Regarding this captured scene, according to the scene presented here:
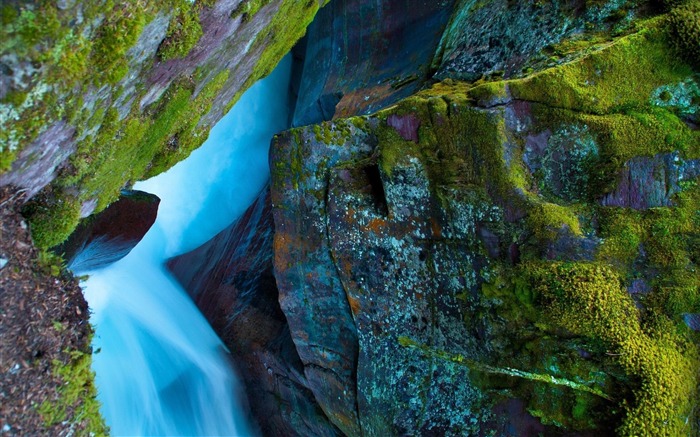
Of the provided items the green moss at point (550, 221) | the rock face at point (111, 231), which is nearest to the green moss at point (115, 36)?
the rock face at point (111, 231)

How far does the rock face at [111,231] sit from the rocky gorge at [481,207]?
1896 millimetres

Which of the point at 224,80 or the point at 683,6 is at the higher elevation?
the point at 224,80

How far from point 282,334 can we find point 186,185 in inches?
251

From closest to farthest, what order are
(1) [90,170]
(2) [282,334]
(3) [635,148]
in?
(1) [90,170], (3) [635,148], (2) [282,334]

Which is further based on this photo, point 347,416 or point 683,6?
point 347,416

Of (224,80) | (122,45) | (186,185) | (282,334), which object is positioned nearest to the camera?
(122,45)

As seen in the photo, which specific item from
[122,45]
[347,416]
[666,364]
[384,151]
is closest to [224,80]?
[384,151]

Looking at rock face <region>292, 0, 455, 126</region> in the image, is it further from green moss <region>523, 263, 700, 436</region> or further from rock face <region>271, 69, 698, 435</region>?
green moss <region>523, 263, 700, 436</region>

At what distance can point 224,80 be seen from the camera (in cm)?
732

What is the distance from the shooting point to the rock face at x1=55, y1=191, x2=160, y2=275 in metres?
7.82

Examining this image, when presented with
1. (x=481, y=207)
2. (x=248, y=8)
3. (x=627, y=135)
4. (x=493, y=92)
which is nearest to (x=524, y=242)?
(x=481, y=207)

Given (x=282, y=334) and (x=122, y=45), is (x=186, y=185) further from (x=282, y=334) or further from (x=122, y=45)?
(x=122, y=45)

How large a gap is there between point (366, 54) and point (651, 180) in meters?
7.18

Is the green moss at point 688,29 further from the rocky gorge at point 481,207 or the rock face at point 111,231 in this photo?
the rock face at point 111,231
